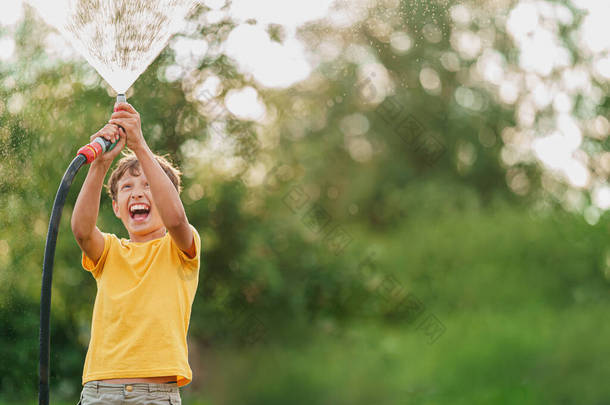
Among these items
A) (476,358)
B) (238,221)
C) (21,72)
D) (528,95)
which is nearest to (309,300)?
(238,221)

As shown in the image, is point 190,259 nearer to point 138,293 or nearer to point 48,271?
point 138,293

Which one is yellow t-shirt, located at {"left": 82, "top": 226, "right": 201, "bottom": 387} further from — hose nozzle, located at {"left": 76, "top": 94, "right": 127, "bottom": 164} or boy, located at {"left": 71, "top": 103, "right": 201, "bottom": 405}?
hose nozzle, located at {"left": 76, "top": 94, "right": 127, "bottom": 164}

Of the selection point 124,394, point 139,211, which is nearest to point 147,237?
point 139,211

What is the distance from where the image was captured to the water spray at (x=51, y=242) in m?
1.78

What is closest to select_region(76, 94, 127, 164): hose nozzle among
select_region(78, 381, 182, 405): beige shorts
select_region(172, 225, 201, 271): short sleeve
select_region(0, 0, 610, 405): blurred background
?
select_region(172, 225, 201, 271): short sleeve

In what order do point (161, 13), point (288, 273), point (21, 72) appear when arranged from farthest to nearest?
point (288, 273), point (21, 72), point (161, 13)

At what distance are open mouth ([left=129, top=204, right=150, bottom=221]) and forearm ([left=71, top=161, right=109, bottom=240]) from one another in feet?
0.43

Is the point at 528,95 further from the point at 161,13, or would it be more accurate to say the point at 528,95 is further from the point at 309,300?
the point at 161,13

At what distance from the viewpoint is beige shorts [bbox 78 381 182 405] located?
183 centimetres

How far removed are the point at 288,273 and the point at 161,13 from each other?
4.06 metres

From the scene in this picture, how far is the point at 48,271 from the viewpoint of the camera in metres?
1.83

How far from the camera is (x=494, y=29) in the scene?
7.84m

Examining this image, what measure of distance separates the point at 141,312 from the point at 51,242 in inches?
11.6

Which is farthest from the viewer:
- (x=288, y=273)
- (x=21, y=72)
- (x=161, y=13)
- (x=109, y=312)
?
(x=288, y=273)
